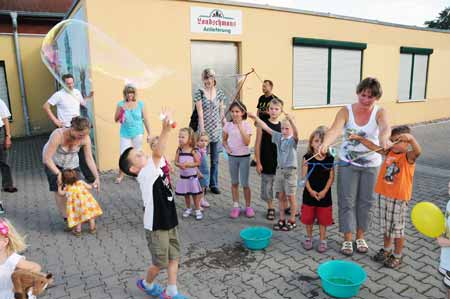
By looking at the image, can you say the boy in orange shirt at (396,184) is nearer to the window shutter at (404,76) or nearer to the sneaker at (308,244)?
the sneaker at (308,244)

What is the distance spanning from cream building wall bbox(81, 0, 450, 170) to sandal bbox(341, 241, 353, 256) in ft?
12.9

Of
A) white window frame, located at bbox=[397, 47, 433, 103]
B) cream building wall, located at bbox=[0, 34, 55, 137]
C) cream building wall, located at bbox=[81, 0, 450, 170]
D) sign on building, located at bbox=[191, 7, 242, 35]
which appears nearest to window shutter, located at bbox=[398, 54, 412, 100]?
white window frame, located at bbox=[397, 47, 433, 103]

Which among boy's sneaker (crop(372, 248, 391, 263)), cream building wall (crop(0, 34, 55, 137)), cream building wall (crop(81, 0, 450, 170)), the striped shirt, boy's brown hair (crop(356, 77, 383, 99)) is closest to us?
boy's brown hair (crop(356, 77, 383, 99))

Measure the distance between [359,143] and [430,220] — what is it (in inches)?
42.8

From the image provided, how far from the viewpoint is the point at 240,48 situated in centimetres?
887

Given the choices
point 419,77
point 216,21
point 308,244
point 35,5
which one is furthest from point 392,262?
point 35,5

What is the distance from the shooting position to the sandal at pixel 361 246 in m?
3.67

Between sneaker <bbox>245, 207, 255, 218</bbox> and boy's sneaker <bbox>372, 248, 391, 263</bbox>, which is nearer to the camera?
boy's sneaker <bbox>372, 248, 391, 263</bbox>

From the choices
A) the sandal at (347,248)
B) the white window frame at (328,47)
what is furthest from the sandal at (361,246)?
the white window frame at (328,47)

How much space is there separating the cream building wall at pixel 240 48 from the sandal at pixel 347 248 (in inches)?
155

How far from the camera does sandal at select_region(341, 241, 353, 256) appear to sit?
143 inches

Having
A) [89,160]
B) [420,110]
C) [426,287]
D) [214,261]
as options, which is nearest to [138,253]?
[214,261]

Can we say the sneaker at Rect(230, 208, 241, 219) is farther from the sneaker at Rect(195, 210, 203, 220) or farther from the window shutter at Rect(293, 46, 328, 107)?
the window shutter at Rect(293, 46, 328, 107)

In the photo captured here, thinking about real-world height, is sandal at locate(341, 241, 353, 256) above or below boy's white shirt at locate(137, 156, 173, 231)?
below
